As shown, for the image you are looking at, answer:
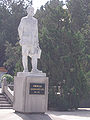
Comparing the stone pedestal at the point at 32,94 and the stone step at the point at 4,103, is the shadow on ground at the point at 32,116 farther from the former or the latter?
the stone step at the point at 4,103

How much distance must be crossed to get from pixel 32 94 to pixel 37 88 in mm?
303

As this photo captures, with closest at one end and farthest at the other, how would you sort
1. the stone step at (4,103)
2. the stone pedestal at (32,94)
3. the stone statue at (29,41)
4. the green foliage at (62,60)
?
the stone pedestal at (32,94)
the stone statue at (29,41)
the stone step at (4,103)
the green foliage at (62,60)

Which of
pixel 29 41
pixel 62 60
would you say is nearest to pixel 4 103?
pixel 62 60

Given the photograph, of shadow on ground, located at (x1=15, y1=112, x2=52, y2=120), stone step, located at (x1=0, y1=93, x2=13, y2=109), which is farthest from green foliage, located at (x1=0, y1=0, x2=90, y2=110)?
shadow on ground, located at (x1=15, y1=112, x2=52, y2=120)

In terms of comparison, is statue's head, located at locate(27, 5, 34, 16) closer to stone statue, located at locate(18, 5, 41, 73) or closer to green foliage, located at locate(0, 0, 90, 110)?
stone statue, located at locate(18, 5, 41, 73)

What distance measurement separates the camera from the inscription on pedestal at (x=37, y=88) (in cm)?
1180

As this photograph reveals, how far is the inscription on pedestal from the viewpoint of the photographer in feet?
38.7

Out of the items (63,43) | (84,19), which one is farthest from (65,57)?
(84,19)

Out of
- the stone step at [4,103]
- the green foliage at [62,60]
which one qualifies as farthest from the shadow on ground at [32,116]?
the green foliage at [62,60]

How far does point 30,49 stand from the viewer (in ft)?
41.1

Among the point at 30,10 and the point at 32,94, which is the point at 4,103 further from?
the point at 30,10

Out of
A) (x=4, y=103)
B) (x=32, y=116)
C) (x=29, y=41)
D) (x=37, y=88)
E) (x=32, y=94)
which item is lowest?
(x=32, y=116)

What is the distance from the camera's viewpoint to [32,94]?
1177 cm

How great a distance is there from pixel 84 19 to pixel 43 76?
21.8 m
